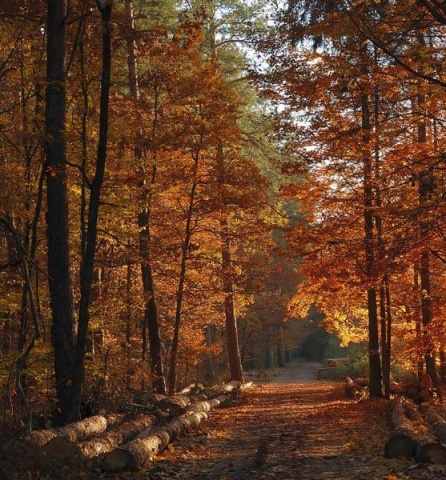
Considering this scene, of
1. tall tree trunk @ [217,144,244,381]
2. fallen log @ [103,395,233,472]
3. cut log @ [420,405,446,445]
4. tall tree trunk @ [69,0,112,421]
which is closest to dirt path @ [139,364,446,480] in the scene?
fallen log @ [103,395,233,472]

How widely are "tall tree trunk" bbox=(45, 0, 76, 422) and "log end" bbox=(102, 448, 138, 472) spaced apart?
2.68 meters

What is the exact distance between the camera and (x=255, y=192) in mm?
16906

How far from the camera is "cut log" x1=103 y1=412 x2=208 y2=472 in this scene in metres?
7.00

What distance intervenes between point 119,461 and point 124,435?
5.48 feet

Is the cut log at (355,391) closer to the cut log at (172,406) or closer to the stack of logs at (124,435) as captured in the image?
the stack of logs at (124,435)

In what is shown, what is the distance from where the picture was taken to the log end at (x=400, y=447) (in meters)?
7.80

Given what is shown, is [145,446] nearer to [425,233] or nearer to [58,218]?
[58,218]

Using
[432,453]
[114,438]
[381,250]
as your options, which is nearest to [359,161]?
[381,250]

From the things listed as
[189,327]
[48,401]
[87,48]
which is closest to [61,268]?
[48,401]

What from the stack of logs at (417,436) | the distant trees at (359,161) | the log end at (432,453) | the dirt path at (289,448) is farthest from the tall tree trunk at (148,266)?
the log end at (432,453)

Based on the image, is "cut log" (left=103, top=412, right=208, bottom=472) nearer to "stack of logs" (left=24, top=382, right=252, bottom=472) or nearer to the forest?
"stack of logs" (left=24, top=382, right=252, bottom=472)

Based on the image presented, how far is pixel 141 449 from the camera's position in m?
7.49

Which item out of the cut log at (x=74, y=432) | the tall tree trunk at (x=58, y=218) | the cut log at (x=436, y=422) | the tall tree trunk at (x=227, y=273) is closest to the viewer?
the cut log at (x=74, y=432)

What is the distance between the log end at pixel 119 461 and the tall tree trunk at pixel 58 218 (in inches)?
106
